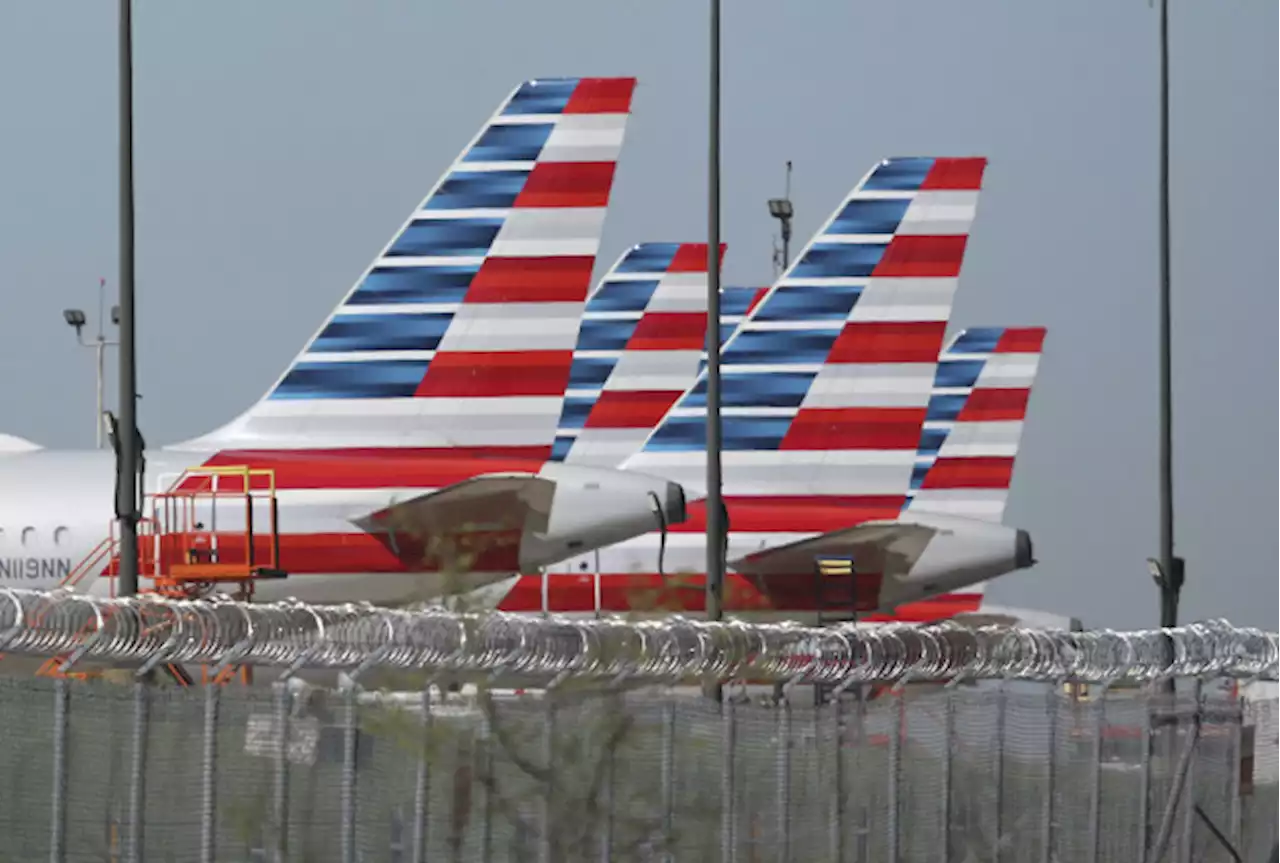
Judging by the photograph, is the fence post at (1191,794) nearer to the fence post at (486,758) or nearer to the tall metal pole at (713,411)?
the tall metal pole at (713,411)

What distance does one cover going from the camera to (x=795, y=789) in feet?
54.3

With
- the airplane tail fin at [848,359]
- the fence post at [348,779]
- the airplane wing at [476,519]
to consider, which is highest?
the airplane tail fin at [848,359]

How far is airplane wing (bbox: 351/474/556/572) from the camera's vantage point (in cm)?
3011

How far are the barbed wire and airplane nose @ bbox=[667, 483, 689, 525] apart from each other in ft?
29.4

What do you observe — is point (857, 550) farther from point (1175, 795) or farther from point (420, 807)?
point (420, 807)

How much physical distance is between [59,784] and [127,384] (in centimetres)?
1067

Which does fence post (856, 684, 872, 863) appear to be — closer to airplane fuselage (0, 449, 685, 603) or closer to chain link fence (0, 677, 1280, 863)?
chain link fence (0, 677, 1280, 863)

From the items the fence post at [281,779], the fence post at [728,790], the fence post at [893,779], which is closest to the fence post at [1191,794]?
the fence post at [893,779]

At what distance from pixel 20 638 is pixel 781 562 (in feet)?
91.2

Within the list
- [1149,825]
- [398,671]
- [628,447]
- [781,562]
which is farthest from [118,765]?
[628,447]

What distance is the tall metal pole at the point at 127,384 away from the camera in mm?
21656

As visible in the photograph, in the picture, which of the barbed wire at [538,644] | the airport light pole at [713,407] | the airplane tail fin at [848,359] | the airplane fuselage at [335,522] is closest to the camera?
the barbed wire at [538,644]

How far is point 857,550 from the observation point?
39.5 metres

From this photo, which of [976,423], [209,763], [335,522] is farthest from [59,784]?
[976,423]
